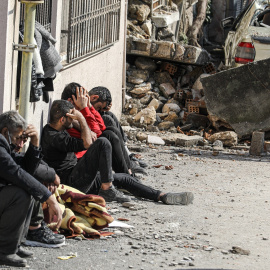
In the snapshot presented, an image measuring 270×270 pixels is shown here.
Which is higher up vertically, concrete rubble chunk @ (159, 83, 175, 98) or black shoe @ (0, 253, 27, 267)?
concrete rubble chunk @ (159, 83, 175, 98)

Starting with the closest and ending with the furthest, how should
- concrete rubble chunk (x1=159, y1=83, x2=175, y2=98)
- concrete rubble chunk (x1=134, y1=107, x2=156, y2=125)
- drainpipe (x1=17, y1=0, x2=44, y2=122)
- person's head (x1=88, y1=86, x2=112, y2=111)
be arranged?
drainpipe (x1=17, y1=0, x2=44, y2=122)
person's head (x1=88, y1=86, x2=112, y2=111)
concrete rubble chunk (x1=134, y1=107, x2=156, y2=125)
concrete rubble chunk (x1=159, y1=83, x2=175, y2=98)

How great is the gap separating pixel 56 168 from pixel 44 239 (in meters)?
1.39

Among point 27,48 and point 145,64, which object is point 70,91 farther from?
point 145,64

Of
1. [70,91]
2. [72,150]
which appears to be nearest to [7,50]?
[70,91]

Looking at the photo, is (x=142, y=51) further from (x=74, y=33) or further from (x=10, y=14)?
(x=10, y=14)

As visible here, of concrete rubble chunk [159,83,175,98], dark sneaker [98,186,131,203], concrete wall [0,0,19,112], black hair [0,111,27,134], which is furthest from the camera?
concrete rubble chunk [159,83,175,98]

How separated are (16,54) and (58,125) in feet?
3.08

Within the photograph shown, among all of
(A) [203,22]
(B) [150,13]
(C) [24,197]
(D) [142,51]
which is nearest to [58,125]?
(C) [24,197]

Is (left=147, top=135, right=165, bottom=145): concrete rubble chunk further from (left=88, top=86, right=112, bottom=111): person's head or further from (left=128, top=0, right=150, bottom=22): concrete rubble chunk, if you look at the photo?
(left=128, top=0, right=150, bottom=22): concrete rubble chunk

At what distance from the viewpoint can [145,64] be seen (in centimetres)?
1437

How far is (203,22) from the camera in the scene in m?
19.7

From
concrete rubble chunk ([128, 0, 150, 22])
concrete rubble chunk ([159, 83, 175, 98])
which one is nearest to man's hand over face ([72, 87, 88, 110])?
concrete rubble chunk ([159, 83, 175, 98])

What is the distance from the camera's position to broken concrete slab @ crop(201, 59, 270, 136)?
423 inches

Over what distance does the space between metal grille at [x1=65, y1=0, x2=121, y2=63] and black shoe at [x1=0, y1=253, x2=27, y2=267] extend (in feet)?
15.9
